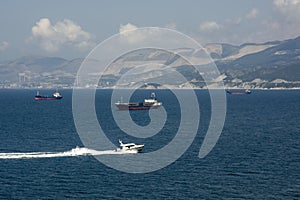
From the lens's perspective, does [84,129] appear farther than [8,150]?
Yes

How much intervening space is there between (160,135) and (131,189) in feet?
227

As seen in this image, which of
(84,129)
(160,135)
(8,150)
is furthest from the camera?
(84,129)

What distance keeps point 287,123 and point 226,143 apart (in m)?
62.1

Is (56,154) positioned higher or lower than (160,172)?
higher

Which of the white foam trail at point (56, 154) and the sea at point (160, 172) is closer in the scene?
the sea at point (160, 172)

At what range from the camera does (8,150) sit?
122 m

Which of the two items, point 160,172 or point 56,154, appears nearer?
point 160,172

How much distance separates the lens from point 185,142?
450 feet

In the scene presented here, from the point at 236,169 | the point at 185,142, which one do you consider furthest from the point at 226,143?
the point at 236,169

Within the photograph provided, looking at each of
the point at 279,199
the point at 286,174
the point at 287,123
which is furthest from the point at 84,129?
the point at 279,199

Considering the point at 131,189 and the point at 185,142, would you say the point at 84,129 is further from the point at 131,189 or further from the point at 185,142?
the point at 131,189

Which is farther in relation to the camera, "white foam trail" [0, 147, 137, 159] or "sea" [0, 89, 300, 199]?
"white foam trail" [0, 147, 137, 159]

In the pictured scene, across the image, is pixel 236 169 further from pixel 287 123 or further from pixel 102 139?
pixel 287 123

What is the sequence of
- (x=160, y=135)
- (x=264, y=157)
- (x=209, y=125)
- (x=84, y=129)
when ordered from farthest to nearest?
Answer: 1. (x=209, y=125)
2. (x=84, y=129)
3. (x=160, y=135)
4. (x=264, y=157)
